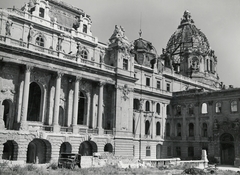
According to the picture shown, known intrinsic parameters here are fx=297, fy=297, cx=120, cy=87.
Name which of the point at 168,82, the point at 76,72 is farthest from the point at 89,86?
A: the point at 168,82

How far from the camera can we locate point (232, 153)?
50.6 metres

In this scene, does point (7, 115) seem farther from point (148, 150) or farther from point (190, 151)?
point (190, 151)

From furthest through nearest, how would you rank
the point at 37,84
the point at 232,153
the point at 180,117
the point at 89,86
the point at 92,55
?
the point at 180,117
the point at 232,153
the point at 92,55
the point at 89,86
the point at 37,84

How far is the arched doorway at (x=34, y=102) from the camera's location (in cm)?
3709

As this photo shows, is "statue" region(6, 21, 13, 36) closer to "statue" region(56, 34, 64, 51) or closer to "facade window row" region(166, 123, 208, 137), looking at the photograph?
"statue" region(56, 34, 64, 51)

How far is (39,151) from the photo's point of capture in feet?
119

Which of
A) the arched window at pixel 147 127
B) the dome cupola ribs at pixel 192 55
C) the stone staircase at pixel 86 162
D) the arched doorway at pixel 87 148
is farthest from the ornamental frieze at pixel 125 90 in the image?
the dome cupola ribs at pixel 192 55

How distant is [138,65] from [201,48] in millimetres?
29811

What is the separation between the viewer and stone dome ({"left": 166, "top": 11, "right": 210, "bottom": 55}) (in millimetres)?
77938

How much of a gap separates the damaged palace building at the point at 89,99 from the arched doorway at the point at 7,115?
0.36 feet

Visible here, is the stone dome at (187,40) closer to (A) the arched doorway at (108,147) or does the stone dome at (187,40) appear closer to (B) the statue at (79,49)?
(B) the statue at (79,49)

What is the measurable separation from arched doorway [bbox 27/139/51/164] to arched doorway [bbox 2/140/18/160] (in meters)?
2.89

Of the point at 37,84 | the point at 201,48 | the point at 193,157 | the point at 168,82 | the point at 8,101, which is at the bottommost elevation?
the point at 193,157

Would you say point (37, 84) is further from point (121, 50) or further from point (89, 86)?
point (121, 50)
